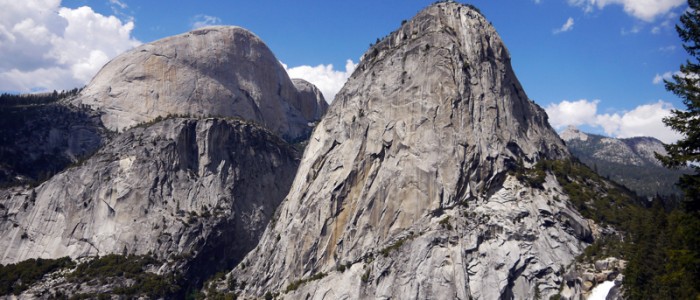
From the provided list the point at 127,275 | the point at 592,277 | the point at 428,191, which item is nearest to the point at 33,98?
the point at 127,275

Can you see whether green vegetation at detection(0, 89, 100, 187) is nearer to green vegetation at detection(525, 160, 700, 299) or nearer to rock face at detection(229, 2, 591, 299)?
rock face at detection(229, 2, 591, 299)

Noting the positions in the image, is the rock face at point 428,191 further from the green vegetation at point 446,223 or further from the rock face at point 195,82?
the rock face at point 195,82

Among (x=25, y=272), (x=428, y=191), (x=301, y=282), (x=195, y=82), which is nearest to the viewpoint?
(x=428, y=191)

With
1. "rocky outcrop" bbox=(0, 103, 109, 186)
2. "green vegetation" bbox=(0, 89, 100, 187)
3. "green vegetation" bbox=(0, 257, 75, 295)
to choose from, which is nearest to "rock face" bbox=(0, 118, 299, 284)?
"green vegetation" bbox=(0, 257, 75, 295)

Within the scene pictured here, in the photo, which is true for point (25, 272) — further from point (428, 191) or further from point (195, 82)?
point (428, 191)

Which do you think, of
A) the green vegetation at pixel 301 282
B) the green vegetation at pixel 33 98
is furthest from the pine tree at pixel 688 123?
the green vegetation at pixel 33 98

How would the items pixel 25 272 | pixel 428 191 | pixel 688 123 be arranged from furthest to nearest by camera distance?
pixel 25 272 → pixel 428 191 → pixel 688 123
